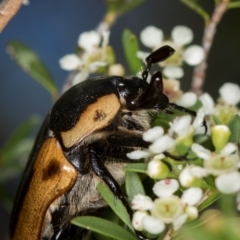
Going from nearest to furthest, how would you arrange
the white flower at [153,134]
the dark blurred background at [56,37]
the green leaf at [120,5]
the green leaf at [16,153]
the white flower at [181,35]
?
the white flower at [153,134], the white flower at [181,35], the green leaf at [120,5], the green leaf at [16,153], the dark blurred background at [56,37]

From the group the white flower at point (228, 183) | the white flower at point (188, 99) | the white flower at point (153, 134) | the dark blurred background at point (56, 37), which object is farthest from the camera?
the dark blurred background at point (56, 37)

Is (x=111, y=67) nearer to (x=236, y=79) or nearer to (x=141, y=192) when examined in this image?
(x=141, y=192)

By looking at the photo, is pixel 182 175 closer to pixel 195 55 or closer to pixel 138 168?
pixel 138 168

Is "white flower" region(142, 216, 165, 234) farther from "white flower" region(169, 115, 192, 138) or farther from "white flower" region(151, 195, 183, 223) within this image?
"white flower" region(169, 115, 192, 138)

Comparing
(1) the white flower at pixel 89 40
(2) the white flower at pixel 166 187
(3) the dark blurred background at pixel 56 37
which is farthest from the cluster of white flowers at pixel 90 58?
(3) the dark blurred background at pixel 56 37

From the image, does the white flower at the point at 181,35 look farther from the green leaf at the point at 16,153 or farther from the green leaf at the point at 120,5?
the green leaf at the point at 16,153

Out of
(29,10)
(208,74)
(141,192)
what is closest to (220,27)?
(208,74)
